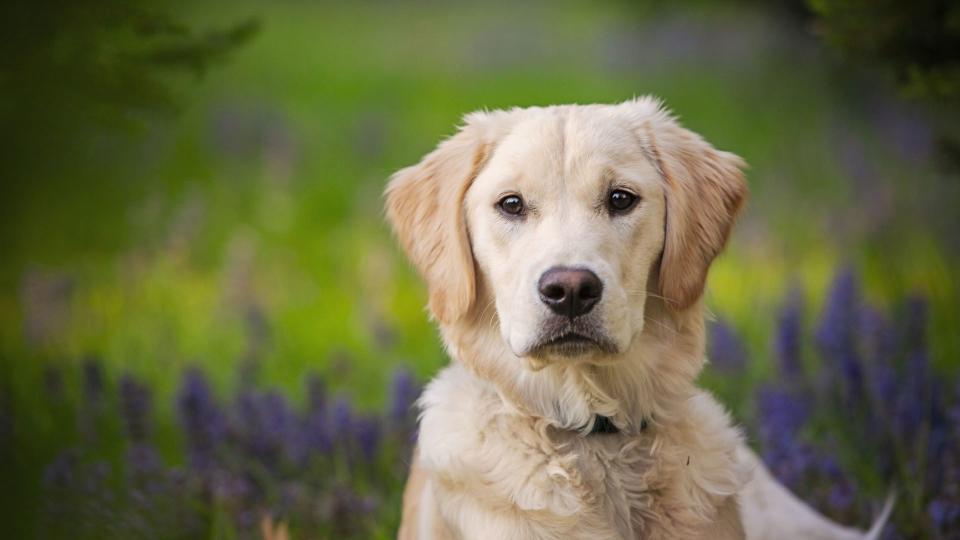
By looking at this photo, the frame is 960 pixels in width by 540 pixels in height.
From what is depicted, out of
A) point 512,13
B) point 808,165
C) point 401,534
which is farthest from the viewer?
point 512,13

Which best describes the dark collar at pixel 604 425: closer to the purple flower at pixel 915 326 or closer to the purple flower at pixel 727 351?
the purple flower at pixel 727 351

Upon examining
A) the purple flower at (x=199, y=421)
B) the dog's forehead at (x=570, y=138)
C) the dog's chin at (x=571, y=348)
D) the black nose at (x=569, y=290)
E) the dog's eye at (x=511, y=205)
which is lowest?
the purple flower at (x=199, y=421)

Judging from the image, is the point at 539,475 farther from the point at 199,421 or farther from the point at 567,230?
the point at 199,421

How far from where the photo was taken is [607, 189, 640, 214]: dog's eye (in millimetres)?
3125

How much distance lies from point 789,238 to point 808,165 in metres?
1.07

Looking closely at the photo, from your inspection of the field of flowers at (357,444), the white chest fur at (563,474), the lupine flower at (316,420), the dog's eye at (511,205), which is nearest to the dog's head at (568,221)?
the dog's eye at (511,205)

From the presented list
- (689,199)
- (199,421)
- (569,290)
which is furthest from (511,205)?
(199,421)

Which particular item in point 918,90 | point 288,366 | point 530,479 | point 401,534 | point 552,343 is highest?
point 918,90

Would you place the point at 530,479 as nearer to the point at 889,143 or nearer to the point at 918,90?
the point at 918,90

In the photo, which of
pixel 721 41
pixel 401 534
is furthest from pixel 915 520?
pixel 721 41

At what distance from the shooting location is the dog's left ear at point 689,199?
319cm

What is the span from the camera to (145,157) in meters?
7.93

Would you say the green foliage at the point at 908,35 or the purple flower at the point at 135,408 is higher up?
the green foliage at the point at 908,35

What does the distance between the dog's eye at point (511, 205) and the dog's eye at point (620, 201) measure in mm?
234
